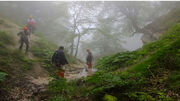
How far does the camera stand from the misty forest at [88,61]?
11.5 feet

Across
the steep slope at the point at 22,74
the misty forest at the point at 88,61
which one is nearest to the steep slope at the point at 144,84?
the misty forest at the point at 88,61

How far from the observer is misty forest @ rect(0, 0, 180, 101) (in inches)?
138

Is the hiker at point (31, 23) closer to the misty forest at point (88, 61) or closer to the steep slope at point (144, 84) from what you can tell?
the misty forest at point (88, 61)

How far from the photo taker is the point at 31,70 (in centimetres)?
868

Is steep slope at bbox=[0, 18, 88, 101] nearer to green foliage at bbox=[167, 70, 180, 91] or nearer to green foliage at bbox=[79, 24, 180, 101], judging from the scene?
green foliage at bbox=[79, 24, 180, 101]

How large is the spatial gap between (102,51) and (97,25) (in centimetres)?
1105

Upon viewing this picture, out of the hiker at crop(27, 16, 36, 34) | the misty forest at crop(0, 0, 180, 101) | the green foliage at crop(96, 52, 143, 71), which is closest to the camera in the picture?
the misty forest at crop(0, 0, 180, 101)

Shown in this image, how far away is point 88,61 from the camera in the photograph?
11727mm

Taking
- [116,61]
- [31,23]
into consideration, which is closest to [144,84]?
[116,61]

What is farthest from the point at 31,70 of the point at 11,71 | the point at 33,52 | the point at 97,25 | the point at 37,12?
the point at 37,12

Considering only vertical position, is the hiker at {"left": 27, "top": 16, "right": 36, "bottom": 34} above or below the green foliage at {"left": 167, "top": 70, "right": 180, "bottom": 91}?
above

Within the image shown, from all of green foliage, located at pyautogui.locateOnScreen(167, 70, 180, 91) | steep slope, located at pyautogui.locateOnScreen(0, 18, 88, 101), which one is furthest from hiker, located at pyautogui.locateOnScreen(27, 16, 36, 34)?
green foliage, located at pyautogui.locateOnScreen(167, 70, 180, 91)

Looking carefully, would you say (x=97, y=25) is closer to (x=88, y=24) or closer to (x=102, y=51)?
(x=88, y=24)

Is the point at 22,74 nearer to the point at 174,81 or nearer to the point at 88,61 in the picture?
the point at 88,61
